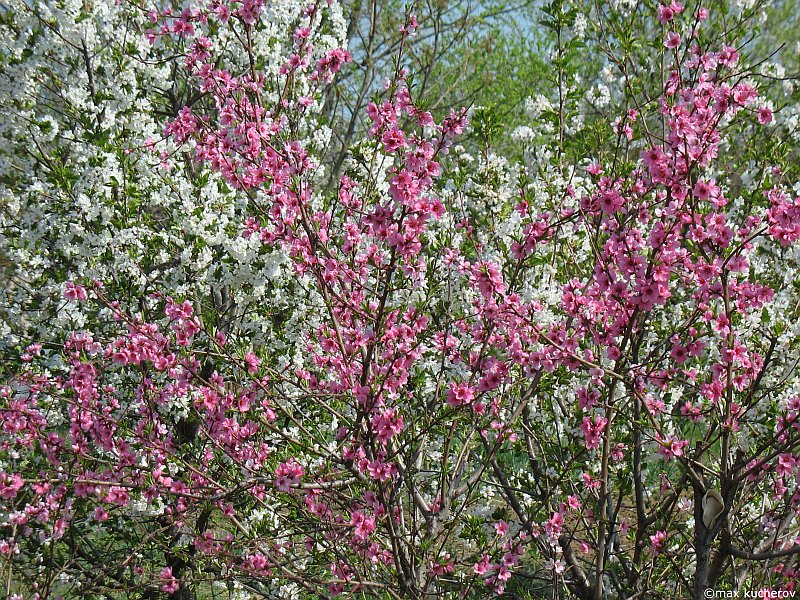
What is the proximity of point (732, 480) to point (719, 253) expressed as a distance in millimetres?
942

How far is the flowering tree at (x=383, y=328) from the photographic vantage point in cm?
314

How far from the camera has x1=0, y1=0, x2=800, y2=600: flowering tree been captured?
10.3 feet

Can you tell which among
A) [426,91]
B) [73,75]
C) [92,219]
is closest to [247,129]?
[92,219]

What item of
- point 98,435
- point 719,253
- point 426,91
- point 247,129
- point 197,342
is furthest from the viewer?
point 426,91

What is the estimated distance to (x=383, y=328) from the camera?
3346 mm

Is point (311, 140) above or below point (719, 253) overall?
above

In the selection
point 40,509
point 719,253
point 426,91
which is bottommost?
point 40,509

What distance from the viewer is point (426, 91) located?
34.4 feet

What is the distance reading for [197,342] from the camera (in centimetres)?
491

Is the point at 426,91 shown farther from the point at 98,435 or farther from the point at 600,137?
the point at 98,435

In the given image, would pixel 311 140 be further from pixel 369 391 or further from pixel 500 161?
pixel 369 391

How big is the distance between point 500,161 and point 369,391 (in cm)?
222

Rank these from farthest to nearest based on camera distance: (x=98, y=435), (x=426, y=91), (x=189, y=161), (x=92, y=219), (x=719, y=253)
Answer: (x=426, y=91) < (x=189, y=161) < (x=92, y=219) < (x=98, y=435) < (x=719, y=253)

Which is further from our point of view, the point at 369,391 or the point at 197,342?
the point at 197,342
